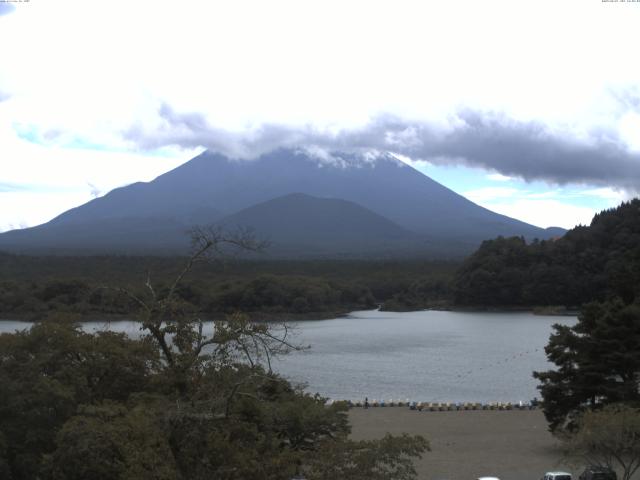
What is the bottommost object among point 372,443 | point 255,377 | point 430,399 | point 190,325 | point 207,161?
point 430,399

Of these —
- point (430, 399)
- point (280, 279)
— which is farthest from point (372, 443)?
point (280, 279)

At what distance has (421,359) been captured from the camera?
1146 inches

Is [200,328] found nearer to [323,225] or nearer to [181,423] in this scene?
[181,423]

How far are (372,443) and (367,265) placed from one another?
65908 mm

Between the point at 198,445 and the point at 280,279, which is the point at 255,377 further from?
the point at 280,279

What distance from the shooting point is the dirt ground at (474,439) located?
40.5 feet

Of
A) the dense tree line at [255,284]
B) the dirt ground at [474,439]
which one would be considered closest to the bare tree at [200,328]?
the dirt ground at [474,439]

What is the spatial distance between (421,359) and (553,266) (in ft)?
92.8

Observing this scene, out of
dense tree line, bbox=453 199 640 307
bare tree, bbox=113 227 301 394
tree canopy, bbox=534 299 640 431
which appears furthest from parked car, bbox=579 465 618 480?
dense tree line, bbox=453 199 640 307

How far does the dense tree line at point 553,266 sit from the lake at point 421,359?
7.42 m

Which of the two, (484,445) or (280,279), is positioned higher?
(280,279)

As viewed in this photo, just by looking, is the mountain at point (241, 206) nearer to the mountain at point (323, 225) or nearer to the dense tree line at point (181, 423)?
the mountain at point (323, 225)

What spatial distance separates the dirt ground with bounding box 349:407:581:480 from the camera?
12.3 meters

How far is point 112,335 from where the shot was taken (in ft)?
35.3
